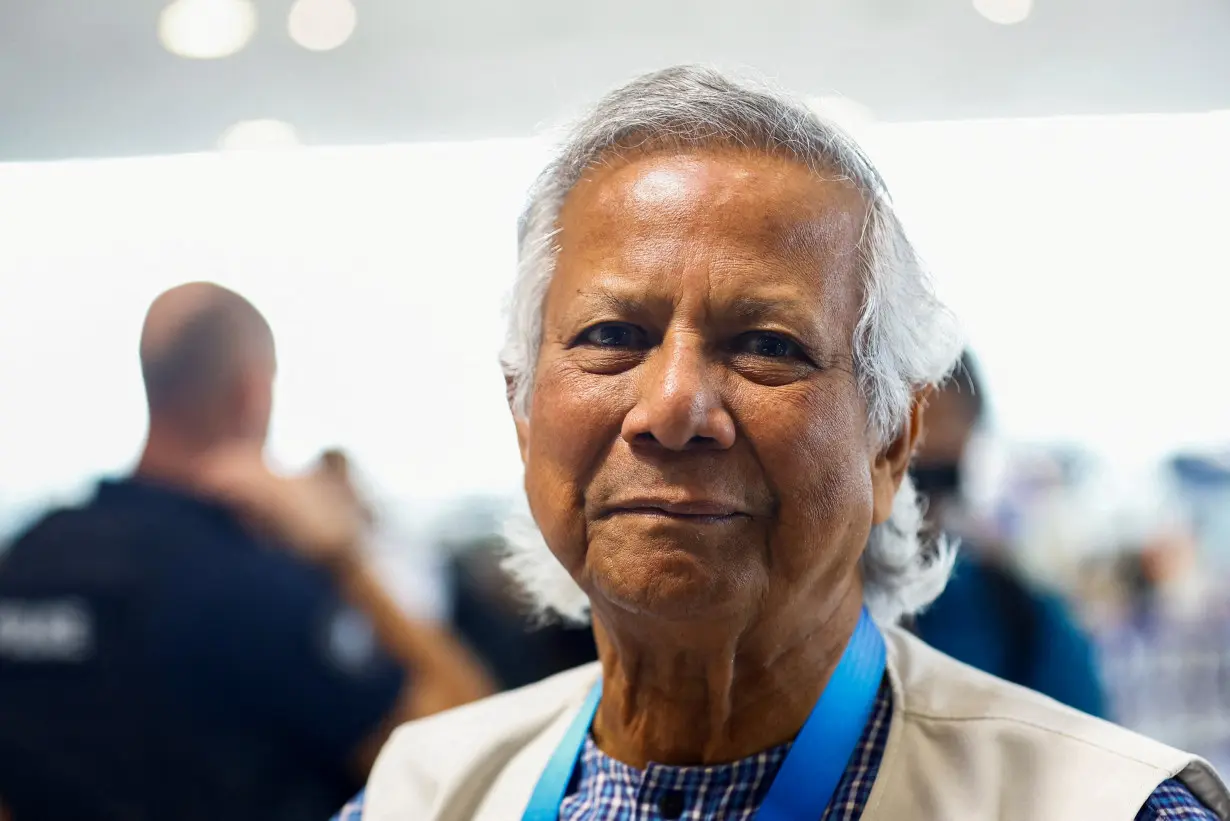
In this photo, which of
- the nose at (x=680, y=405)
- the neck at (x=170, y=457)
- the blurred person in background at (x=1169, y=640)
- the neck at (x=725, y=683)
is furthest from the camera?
the neck at (x=170, y=457)

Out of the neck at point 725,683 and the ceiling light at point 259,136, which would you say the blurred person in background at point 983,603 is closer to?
the neck at point 725,683

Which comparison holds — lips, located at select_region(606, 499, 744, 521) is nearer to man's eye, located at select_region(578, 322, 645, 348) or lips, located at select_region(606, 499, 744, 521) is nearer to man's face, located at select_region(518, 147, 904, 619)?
man's face, located at select_region(518, 147, 904, 619)

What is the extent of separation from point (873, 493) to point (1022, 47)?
2.76 ft

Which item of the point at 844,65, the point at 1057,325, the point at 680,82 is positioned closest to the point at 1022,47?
the point at 844,65

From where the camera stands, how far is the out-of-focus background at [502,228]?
1576mm

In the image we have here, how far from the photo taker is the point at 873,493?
1214 mm

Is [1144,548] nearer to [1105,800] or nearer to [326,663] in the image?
[1105,800]

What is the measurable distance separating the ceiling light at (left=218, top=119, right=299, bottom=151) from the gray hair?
0.61 metres

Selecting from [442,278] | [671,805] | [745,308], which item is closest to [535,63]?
[442,278]

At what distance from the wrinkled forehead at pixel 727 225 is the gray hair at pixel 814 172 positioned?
0.02m

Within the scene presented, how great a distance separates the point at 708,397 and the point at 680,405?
39 mm

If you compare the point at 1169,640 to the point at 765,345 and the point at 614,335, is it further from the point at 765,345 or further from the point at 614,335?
the point at 614,335

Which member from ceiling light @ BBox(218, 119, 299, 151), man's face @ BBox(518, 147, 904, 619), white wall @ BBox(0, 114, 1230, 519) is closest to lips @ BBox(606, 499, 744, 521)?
man's face @ BBox(518, 147, 904, 619)

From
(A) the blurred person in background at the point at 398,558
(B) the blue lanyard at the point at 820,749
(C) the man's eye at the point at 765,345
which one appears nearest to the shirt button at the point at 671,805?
(B) the blue lanyard at the point at 820,749
